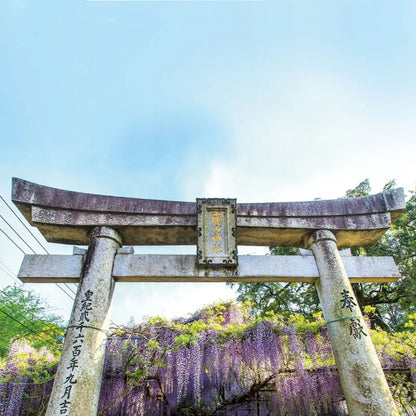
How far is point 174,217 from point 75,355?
2.27m

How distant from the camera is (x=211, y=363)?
5.08m

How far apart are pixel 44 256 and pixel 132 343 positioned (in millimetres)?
2054

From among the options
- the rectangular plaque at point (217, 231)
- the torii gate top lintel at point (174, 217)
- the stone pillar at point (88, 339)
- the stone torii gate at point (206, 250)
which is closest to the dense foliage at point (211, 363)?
the stone pillar at point (88, 339)

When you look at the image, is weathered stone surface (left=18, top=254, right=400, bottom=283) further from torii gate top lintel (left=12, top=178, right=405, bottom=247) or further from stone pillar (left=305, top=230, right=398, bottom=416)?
torii gate top lintel (left=12, top=178, right=405, bottom=247)

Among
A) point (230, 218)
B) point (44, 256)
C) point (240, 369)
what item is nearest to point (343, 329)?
point (230, 218)

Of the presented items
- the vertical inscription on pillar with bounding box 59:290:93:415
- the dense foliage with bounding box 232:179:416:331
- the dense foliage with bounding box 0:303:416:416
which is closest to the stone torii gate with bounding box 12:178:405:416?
the vertical inscription on pillar with bounding box 59:290:93:415

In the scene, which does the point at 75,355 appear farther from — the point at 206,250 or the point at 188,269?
the point at 206,250

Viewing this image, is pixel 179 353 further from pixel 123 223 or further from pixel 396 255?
pixel 396 255

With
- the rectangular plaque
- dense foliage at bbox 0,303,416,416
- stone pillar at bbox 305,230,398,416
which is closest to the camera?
stone pillar at bbox 305,230,398,416

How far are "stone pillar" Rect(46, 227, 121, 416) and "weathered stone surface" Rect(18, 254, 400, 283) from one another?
26cm

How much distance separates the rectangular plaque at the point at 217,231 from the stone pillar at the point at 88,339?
4.58 feet

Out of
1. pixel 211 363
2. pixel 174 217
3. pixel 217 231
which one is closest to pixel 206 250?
pixel 217 231

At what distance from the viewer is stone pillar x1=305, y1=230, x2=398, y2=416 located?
3213 mm

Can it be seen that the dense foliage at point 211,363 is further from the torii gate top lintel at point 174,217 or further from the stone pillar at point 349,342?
the torii gate top lintel at point 174,217
